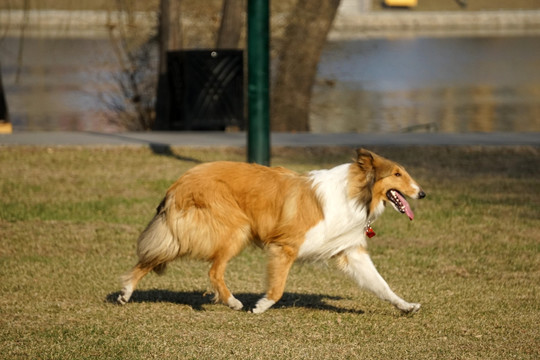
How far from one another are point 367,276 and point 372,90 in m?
24.4

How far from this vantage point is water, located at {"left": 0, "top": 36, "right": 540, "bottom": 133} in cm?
2283

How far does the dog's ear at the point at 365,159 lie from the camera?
283 inches

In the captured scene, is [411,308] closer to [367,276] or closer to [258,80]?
[367,276]

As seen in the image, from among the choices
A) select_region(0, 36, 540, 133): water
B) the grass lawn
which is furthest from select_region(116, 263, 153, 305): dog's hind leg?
select_region(0, 36, 540, 133): water

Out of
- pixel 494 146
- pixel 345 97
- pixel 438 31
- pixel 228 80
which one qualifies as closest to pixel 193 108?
pixel 228 80

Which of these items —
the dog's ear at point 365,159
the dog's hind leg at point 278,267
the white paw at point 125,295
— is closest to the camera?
the dog's ear at point 365,159

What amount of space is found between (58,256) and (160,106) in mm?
9664

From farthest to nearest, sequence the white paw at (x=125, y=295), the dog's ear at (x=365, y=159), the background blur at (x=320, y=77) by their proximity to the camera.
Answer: the background blur at (x=320, y=77) → the white paw at (x=125, y=295) → the dog's ear at (x=365, y=159)

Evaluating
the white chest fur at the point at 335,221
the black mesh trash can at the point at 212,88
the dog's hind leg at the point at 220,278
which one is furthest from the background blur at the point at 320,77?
the white chest fur at the point at 335,221

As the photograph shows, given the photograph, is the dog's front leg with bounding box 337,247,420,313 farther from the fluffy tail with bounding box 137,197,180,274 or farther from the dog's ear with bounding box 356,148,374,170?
the fluffy tail with bounding box 137,197,180,274

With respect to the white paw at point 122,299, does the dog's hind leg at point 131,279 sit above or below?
above

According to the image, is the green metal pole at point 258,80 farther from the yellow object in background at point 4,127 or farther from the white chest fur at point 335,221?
the yellow object in background at point 4,127

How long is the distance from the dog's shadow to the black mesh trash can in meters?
8.98

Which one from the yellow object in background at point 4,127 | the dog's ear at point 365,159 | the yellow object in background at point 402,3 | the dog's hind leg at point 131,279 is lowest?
the yellow object in background at point 402,3
